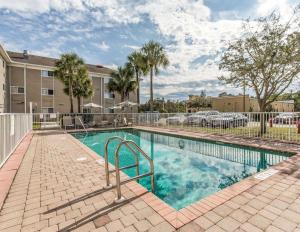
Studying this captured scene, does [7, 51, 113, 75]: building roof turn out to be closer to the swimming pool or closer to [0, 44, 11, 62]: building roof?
[0, 44, 11, 62]: building roof

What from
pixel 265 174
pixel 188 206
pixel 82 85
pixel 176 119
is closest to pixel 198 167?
pixel 265 174

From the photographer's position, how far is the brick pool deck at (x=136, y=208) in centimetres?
232

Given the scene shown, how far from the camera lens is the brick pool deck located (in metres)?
2.32

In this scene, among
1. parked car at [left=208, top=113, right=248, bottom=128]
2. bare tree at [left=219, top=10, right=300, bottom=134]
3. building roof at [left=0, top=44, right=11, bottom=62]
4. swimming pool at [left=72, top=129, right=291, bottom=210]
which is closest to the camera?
swimming pool at [left=72, top=129, right=291, bottom=210]

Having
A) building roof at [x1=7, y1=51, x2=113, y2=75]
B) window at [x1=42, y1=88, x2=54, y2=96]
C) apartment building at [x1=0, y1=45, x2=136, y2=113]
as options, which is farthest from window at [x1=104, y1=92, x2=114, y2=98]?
building roof at [x1=7, y1=51, x2=113, y2=75]

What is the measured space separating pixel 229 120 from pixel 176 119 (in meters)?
4.49

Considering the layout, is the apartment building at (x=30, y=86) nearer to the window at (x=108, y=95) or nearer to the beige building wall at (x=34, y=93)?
the beige building wall at (x=34, y=93)

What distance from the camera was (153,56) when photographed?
745 inches

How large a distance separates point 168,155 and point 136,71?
1665 cm

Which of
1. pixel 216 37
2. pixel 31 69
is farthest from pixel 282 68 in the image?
pixel 31 69

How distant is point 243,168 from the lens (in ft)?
18.6

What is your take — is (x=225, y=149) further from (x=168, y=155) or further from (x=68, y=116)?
(x=68, y=116)

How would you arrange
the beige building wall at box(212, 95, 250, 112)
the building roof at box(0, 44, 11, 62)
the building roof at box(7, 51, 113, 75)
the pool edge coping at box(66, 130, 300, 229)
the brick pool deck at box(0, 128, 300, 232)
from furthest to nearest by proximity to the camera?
the beige building wall at box(212, 95, 250, 112) < the building roof at box(7, 51, 113, 75) < the building roof at box(0, 44, 11, 62) < the pool edge coping at box(66, 130, 300, 229) < the brick pool deck at box(0, 128, 300, 232)

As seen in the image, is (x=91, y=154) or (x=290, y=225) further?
(x=91, y=154)
